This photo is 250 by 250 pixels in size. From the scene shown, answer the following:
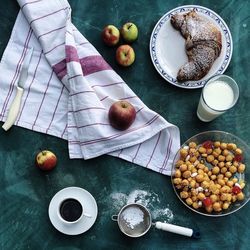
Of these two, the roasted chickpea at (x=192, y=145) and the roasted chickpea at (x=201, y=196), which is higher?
the roasted chickpea at (x=192, y=145)

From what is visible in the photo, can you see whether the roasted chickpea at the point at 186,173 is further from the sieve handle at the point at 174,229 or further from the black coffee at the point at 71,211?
the black coffee at the point at 71,211

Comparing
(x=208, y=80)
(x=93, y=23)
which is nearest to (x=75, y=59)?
(x=93, y=23)

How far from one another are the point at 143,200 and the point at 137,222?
0.28ft

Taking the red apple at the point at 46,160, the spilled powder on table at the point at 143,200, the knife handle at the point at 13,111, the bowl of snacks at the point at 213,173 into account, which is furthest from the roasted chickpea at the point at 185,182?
the knife handle at the point at 13,111

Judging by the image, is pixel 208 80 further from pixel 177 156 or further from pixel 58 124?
pixel 58 124

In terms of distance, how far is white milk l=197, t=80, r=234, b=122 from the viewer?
2.11 meters

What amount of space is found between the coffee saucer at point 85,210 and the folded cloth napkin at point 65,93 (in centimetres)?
13

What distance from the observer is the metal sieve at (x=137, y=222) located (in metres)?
2.13

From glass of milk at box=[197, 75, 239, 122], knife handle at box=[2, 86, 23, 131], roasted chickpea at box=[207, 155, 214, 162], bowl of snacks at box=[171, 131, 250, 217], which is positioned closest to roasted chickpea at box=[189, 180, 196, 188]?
bowl of snacks at box=[171, 131, 250, 217]

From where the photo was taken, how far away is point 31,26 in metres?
2.21

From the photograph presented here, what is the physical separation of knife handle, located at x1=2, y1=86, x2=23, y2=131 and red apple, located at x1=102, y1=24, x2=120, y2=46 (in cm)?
35

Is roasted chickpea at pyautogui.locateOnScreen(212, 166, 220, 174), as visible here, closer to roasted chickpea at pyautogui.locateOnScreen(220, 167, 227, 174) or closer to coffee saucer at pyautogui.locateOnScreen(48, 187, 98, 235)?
roasted chickpea at pyautogui.locateOnScreen(220, 167, 227, 174)

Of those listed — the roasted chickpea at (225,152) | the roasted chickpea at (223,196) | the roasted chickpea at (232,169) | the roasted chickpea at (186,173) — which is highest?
the roasted chickpea at (225,152)

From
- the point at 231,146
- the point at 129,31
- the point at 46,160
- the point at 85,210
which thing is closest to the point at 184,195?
the point at 231,146
